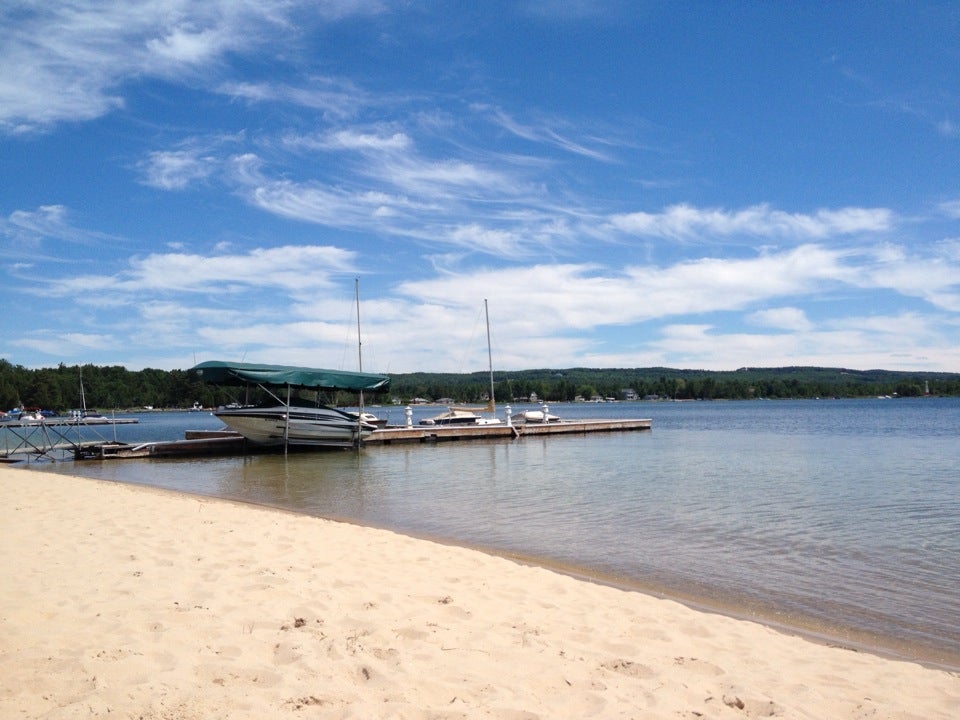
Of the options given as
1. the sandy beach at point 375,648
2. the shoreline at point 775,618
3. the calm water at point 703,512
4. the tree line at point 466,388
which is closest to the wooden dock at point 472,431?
the calm water at point 703,512

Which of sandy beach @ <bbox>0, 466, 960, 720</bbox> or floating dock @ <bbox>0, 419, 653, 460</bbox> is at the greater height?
sandy beach @ <bbox>0, 466, 960, 720</bbox>

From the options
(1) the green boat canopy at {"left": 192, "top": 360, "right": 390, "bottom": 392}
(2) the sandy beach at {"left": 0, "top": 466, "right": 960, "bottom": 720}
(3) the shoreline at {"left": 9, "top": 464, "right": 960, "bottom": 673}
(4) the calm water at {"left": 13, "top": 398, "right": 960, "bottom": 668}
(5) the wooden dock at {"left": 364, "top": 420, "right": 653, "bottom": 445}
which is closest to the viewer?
(2) the sandy beach at {"left": 0, "top": 466, "right": 960, "bottom": 720}

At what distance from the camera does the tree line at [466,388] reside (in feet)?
382

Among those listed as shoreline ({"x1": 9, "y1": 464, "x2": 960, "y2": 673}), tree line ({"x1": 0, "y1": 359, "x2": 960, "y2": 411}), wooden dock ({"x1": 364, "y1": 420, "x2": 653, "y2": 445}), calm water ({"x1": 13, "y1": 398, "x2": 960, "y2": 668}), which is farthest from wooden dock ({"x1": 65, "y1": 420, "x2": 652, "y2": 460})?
tree line ({"x1": 0, "y1": 359, "x2": 960, "y2": 411})

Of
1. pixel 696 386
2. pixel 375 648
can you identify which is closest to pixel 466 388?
pixel 696 386

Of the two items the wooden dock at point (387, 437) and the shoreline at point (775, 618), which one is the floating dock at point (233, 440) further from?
the shoreline at point (775, 618)

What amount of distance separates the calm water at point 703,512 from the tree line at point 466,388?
77.5 meters

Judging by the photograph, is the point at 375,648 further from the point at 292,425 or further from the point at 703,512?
the point at 292,425

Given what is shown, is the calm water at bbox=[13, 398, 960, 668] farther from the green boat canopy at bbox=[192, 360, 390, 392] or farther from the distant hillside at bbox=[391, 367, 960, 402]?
the distant hillside at bbox=[391, 367, 960, 402]

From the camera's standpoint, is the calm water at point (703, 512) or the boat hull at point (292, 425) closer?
the calm water at point (703, 512)

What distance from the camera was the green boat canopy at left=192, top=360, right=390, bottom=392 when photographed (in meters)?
26.4

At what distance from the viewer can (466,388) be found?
128m

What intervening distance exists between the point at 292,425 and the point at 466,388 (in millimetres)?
99376

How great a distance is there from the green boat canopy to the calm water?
116 inches
